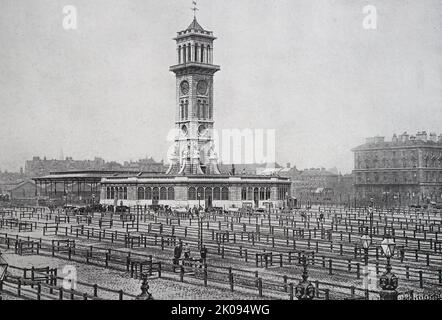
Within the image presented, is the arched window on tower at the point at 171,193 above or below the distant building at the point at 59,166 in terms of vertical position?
below

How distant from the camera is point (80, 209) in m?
69.8

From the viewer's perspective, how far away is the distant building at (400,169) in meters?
92.3

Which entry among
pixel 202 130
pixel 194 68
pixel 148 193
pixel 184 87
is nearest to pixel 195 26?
pixel 194 68

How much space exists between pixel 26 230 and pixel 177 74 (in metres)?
46.2

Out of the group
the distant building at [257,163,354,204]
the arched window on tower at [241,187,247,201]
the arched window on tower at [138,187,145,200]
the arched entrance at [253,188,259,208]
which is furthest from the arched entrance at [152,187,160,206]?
the distant building at [257,163,354,204]

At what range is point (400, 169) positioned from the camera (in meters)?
97.6

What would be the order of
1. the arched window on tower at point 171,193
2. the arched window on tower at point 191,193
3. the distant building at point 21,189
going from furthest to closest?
the distant building at point 21,189 → the arched window on tower at point 171,193 → the arched window on tower at point 191,193

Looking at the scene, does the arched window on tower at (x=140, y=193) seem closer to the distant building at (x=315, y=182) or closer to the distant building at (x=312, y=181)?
the distant building at (x=315, y=182)

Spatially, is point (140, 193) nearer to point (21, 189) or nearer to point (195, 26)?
point (195, 26)

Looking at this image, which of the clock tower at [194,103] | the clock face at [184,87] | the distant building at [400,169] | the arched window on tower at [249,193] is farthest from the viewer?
the distant building at [400,169]

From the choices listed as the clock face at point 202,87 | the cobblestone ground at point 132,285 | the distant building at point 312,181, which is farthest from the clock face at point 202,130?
the cobblestone ground at point 132,285

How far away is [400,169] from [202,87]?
116 feet
